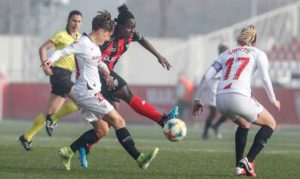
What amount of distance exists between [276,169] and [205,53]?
3172 cm

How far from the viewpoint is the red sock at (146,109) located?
46.1ft

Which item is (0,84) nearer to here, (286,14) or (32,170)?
(286,14)

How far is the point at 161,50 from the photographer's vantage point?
53688 mm

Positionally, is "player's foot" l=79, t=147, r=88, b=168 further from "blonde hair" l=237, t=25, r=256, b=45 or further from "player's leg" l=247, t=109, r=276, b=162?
"blonde hair" l=237, t=25, r=256, b=45

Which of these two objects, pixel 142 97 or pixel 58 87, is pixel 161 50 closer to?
pixel 142 97

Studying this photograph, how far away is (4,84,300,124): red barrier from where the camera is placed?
105ft

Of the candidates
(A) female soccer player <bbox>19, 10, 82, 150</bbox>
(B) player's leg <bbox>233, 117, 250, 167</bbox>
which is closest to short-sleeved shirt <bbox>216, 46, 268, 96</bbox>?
(B) player's leg <bbox>233, 117, 250, 167</bbox>

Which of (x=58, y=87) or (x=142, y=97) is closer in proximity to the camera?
(x=58, y=87)

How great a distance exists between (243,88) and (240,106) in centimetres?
22

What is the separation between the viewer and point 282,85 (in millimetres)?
37281

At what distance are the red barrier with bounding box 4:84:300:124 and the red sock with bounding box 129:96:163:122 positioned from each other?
17.6 metres

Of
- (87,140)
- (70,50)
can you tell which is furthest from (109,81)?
(87,140)

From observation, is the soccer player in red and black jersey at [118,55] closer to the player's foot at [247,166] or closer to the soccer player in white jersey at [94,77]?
the soccer player in white jersey at [94,77]

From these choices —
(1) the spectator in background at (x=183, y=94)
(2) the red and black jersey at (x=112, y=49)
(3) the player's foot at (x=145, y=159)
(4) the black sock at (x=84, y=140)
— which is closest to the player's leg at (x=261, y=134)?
(3) the player's foot at (x=145, y=159)
